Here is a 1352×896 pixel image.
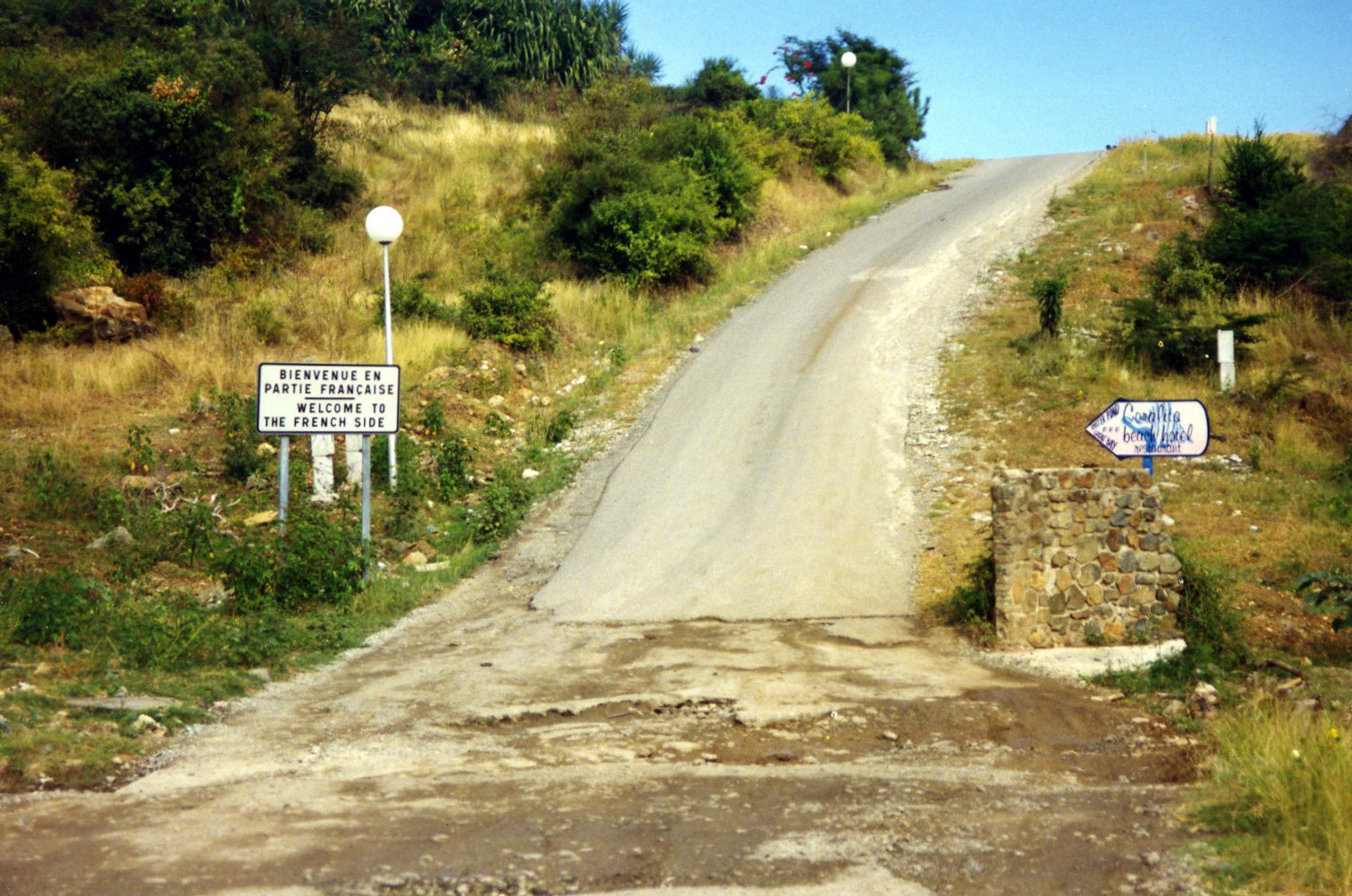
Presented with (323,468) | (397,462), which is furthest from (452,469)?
(323,468)

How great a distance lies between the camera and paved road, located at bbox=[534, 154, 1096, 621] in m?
13.4

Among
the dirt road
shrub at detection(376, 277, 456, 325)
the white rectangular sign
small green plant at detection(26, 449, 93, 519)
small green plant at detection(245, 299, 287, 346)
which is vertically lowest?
the dirt road

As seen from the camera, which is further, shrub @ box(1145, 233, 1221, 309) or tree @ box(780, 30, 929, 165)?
tree @ box(780, 30, 929, 165)

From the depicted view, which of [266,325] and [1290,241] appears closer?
[266,325]

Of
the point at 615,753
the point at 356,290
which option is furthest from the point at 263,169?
the point at 615,753

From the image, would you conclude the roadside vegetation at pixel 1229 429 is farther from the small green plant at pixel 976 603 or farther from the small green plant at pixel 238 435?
the small green plant at pixel 238 435

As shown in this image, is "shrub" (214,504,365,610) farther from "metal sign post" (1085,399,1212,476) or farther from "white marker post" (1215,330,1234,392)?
"white marker post" (1215,330,1234,392)

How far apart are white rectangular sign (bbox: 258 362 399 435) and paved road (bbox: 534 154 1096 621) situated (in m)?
2.74

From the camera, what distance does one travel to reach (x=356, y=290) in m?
25.5

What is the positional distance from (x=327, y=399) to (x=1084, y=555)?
8.01 m

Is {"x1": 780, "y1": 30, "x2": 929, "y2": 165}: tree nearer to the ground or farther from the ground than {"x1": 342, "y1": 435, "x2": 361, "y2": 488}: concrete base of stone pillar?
farther from the ground

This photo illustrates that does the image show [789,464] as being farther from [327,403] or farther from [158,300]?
[158,300]

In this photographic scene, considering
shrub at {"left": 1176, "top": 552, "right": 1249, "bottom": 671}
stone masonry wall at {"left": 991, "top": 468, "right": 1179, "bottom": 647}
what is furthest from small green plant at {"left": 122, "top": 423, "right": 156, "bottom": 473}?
shrub at {"left": 1176, "top": 552, "right": 1249, "bottom": 671}

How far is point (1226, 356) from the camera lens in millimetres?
20000
